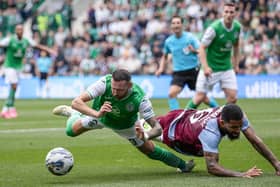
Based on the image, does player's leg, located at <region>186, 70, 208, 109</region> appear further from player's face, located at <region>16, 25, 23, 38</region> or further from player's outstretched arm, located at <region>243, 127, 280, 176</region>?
player's outstretched arm, located at <region>243, 127, 280, 176</region>

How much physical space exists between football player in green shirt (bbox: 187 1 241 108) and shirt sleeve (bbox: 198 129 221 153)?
5843mm

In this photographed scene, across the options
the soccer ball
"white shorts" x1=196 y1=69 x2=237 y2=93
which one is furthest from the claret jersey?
"white shorts" x1=196 y1=69 x2=237 y2=93

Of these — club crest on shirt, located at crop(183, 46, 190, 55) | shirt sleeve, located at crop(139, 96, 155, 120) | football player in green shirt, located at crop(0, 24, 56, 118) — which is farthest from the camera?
football player in green shirt, located at crop(0, 24, 56, 118)

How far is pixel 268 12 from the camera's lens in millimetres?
33156

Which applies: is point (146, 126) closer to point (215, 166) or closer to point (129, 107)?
point (129, 107)

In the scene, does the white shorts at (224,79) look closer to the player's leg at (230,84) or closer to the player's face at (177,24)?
the player's leg at (230,84)

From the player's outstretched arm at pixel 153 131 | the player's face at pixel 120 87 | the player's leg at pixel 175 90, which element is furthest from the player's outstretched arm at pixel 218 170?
the player's leg at pixel 175 90

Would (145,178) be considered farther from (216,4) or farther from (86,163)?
(216,4)

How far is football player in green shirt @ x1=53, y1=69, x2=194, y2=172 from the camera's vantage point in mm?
9859

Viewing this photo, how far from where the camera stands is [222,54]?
16734 millimetres

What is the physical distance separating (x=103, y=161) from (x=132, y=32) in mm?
23175

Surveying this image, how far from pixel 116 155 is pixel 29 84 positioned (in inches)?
823

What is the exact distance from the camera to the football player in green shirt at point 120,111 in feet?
32.3

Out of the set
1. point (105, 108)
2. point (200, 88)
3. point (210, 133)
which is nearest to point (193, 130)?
point (210, 133)
